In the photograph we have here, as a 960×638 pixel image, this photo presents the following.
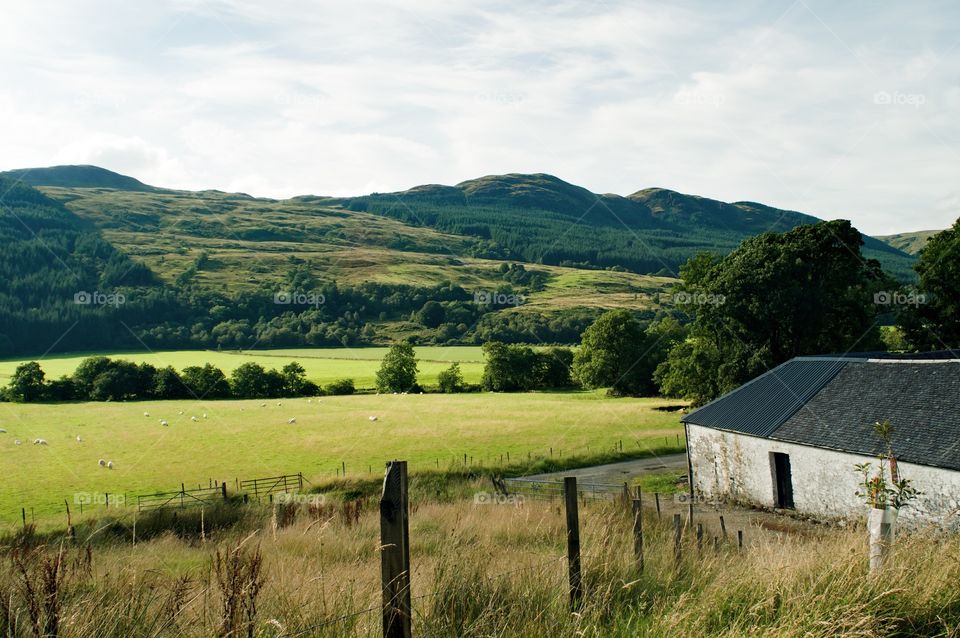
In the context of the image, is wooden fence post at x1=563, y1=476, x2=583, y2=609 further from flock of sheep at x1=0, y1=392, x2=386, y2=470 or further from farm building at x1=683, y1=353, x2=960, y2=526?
flock of sheep at x1=0, y1=392, x2=386, y2=470

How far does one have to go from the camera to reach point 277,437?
52.2 metres

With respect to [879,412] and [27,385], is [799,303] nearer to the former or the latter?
[879,412]

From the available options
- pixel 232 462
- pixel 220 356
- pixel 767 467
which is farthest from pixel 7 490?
pixel 220 356

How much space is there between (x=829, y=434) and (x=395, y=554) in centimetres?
2587

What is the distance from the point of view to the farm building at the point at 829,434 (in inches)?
853

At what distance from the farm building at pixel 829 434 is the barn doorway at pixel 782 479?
0.04 meters

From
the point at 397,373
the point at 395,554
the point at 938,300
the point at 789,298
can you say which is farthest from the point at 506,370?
the point at 395,554

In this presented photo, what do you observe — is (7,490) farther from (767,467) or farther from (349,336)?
(349,336)

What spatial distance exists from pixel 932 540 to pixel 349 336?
135 m

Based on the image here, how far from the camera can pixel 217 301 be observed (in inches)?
6191

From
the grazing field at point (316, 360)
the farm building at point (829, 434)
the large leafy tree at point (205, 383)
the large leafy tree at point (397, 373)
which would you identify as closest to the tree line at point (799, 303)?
the farm building at point (829, 434)

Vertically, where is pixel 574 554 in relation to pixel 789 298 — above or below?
below

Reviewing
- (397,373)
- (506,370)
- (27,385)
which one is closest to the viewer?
(27,385)

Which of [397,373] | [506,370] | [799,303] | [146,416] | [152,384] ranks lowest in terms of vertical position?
[146,416]
